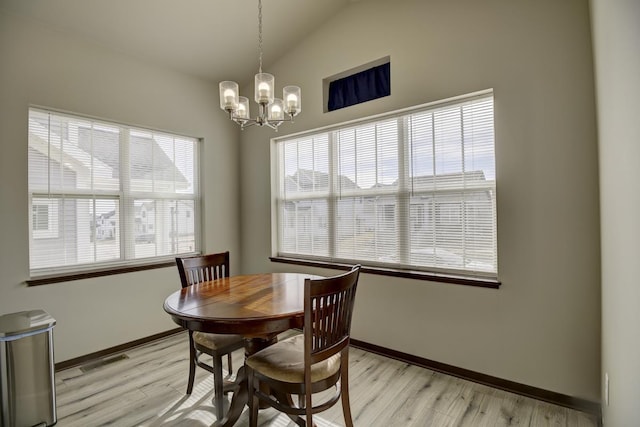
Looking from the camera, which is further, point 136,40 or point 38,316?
point 136,40

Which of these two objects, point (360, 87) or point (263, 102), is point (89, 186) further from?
point (360, 87)

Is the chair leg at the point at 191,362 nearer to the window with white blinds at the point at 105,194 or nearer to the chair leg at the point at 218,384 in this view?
the chair leg at the point at 218,384

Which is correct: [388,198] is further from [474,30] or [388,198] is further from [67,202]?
[67,202]

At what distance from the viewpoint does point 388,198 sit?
306 cm

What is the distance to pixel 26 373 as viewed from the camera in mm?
2115

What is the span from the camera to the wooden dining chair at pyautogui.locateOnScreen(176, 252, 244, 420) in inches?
80.9

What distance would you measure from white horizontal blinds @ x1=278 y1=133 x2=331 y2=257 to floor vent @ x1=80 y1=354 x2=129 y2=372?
6.44ft

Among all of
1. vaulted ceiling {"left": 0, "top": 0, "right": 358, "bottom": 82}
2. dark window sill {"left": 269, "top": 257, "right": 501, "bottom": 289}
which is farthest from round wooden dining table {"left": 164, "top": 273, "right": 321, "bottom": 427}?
vaulted ceiling {"left": 0, "top": 0, "right": 358, "bottom": 82}

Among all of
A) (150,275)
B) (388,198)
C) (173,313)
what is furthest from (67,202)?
(388,198)

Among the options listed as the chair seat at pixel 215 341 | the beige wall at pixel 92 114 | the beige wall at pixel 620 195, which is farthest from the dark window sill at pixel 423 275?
the beige wall at pixel 92 114

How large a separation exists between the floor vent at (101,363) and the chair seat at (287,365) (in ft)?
6.40

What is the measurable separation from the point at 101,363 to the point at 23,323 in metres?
0.97

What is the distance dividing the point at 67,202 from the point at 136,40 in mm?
1706

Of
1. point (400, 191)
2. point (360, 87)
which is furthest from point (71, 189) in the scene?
point (400, 191)
